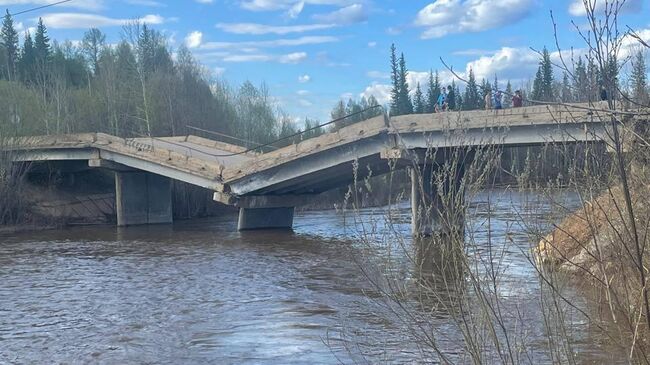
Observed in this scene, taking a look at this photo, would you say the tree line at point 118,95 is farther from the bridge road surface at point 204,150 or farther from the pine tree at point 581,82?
the pine tree at point 581,82

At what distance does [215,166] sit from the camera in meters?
34.3

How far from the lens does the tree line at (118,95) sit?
175 ft

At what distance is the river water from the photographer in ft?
28.0

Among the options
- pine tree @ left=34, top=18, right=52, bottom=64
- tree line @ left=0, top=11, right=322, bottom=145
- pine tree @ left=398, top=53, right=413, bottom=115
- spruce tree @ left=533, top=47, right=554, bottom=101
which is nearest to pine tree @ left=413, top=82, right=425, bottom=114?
pine tree @ left=398, top=53, right=413, bottom=115

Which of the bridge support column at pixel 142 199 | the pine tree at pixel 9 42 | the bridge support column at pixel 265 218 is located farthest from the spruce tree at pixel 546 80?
the pine tree at pixel 9 42

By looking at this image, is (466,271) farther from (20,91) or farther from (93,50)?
(93,50)

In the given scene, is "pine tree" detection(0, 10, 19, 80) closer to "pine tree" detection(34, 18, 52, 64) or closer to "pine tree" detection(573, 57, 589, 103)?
"pine tree" detection(34, 18, 52, 64)

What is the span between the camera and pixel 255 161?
32.8 metres

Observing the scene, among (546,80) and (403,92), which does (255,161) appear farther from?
(403,92)

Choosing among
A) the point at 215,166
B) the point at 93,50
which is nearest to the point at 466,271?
the point at 215,166

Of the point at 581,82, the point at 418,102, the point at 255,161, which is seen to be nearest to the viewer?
the point at 581,82

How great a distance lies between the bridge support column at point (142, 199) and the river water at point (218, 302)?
1018 centimetres

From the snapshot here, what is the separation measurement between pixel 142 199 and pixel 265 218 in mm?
8912

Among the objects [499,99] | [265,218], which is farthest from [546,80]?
[265,218]
